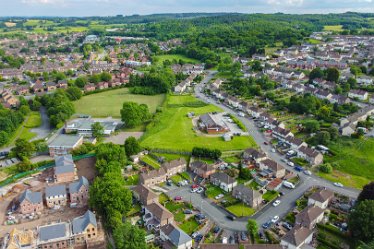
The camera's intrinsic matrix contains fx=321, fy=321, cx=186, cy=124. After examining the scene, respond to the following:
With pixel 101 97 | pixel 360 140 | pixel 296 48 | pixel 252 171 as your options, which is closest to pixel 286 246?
pixel 252 171

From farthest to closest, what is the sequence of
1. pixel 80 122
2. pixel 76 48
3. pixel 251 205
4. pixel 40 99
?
pixel 76 48
pixel 40 99
pixel 80 122
pixel 251 205

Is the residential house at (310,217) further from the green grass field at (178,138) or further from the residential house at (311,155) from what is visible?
the green grass field at (178,138)

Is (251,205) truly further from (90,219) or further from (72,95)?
(72,95)

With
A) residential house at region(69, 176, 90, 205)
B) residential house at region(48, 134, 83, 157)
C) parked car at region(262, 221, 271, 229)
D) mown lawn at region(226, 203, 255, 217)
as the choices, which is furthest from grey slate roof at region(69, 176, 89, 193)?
parked car at region(262, 221, 271, 229)

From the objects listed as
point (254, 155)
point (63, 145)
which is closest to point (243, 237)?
point (254, 155)

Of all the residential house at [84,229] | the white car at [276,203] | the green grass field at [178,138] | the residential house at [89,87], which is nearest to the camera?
the residential house at [84,229]

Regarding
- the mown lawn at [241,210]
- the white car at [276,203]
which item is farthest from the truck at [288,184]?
the mown lawn at [241,210]
